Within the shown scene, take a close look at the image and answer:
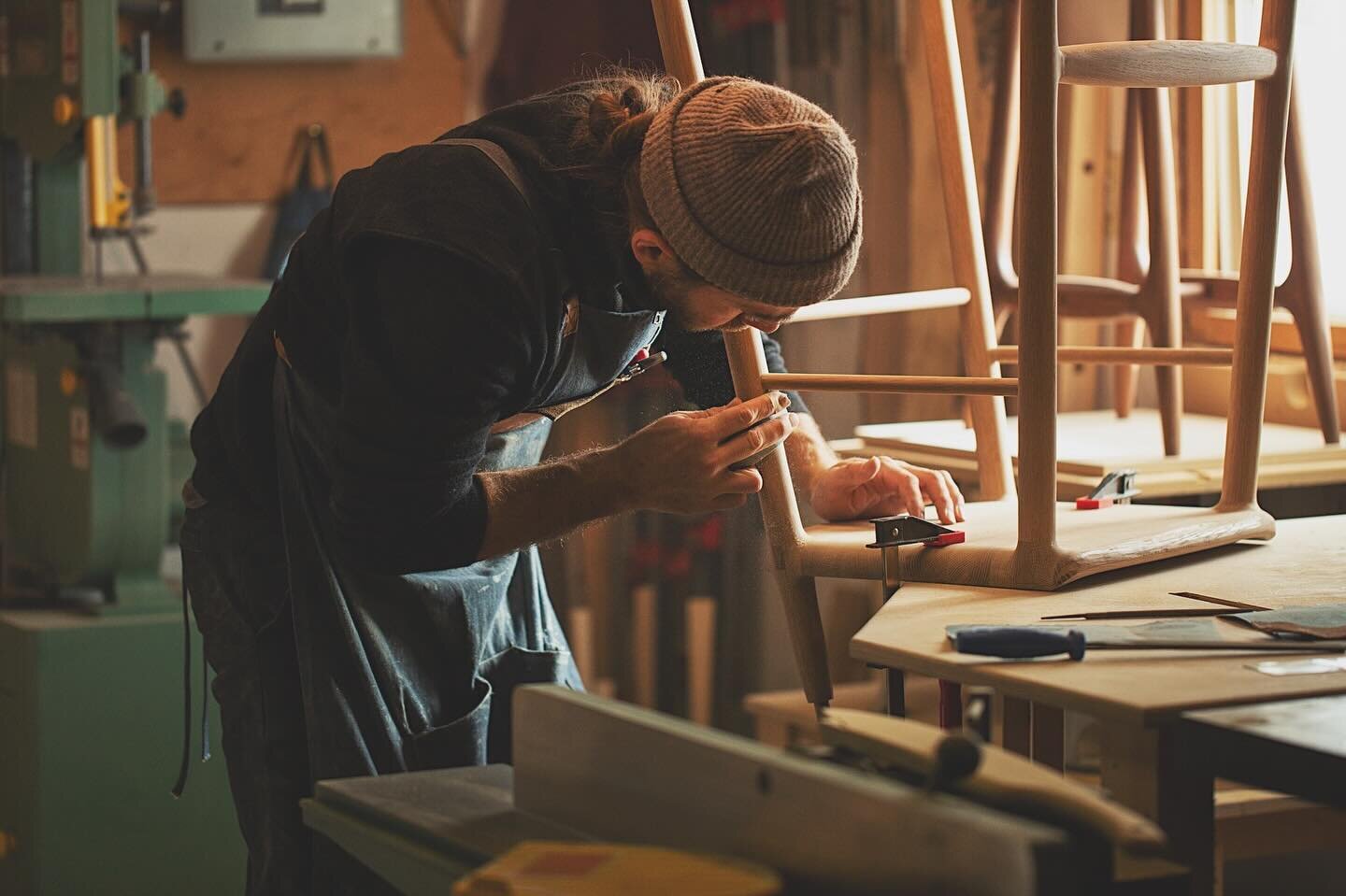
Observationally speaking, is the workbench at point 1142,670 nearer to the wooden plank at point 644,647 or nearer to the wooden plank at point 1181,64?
the wooden plank at point 1181,64

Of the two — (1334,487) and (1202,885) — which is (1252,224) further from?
(1334,487)

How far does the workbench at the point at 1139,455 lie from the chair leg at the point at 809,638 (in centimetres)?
52

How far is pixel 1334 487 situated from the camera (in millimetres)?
2373

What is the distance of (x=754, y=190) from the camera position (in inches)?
52.0

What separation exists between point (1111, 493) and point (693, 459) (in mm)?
503

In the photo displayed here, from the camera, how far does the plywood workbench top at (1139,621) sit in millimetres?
1111

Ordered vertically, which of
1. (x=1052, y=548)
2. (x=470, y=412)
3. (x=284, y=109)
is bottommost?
(x=1052, y=548)

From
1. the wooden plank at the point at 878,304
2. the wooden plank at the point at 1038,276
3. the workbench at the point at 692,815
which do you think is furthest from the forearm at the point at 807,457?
the workbench at the point at 692,815

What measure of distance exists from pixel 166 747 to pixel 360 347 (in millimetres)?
1492

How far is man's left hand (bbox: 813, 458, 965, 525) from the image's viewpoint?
1.63 meters

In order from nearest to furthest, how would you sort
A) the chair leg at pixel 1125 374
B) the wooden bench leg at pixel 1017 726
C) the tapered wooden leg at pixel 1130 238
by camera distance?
the wooden bench leg at pixel 1017 726, the tapered wooden leg at pixel 1130 238, the chair leg at pixel 1125 374

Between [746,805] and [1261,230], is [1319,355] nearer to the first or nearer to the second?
[1261,230]

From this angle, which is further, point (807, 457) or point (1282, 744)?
point (807, 457)

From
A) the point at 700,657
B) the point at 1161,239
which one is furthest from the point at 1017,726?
the point at 700,657
